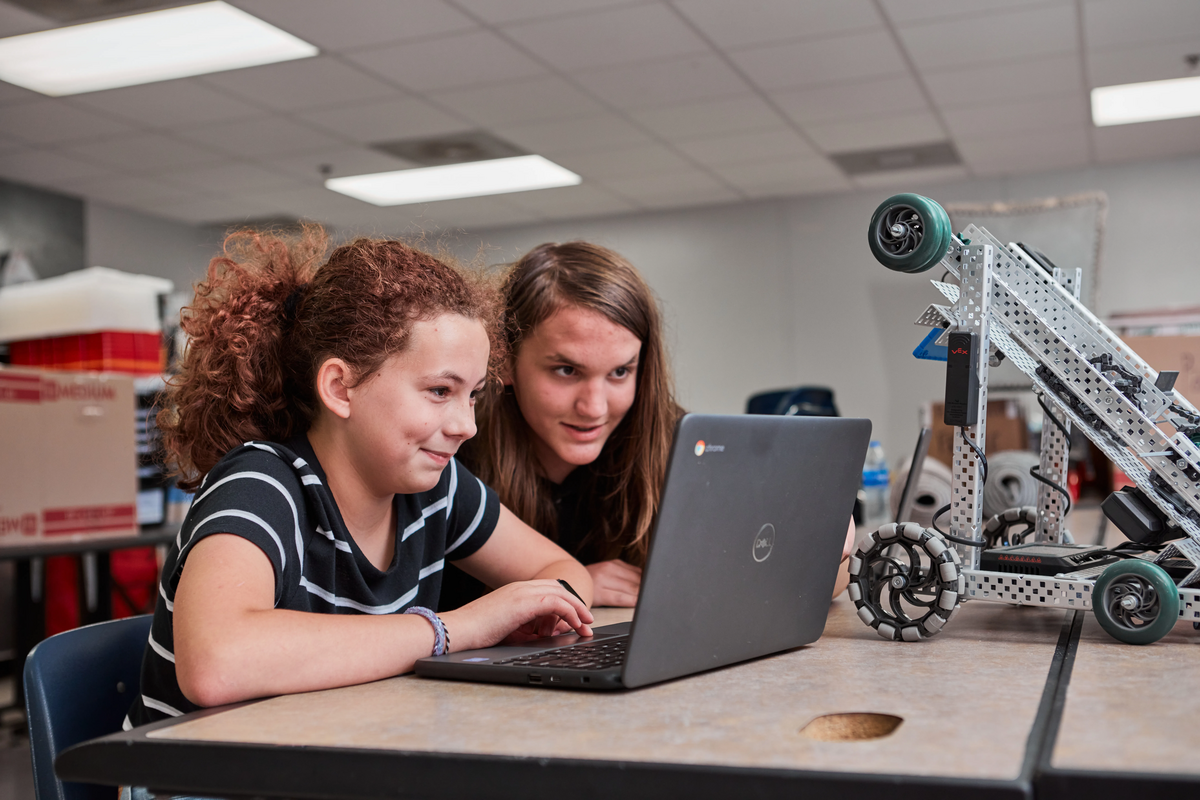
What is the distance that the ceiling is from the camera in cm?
355

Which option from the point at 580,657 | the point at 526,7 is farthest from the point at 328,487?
the point at 526,7

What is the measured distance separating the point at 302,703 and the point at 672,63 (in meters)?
3.61

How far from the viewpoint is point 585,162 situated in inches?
214

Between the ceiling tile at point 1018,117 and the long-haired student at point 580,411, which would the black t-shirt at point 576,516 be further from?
the ceiling tile at point 1018,117

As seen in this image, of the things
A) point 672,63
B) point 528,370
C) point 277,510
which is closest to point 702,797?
point 277,510

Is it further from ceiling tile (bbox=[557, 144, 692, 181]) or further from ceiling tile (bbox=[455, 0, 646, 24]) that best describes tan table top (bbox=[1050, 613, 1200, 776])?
ceiling tile (bbox=[557, 144, 692, 181])

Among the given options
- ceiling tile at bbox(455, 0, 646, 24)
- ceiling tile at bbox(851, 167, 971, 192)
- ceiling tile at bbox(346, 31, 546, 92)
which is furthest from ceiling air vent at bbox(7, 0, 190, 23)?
ceiling tile at bbox(851, 167, 971, 192)

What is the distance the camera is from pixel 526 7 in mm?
3396

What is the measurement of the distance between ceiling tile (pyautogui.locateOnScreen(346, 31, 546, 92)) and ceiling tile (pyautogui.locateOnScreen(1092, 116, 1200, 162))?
318 cm

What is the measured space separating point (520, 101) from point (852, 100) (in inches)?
58.5

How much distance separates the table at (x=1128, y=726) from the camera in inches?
20.2

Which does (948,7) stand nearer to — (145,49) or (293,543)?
(145,49)

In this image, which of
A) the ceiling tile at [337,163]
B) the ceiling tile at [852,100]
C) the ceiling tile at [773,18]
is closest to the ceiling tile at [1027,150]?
Result: the ceiling tile at [852,100]

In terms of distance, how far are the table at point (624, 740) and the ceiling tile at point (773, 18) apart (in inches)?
120
